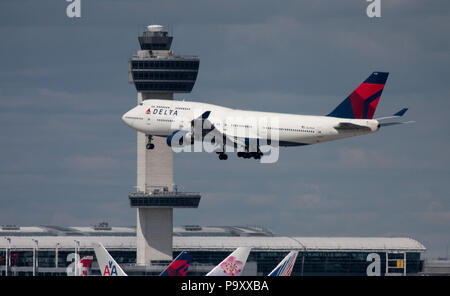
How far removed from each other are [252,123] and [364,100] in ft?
42.9

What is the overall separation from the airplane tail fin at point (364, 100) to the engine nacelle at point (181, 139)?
53.0 ft

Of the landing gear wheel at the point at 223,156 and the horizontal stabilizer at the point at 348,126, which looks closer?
the horizontal stabilizer at the point at 348,126

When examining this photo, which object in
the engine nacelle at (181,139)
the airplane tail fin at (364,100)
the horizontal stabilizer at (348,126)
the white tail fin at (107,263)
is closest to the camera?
the white tail fin at (107,263)

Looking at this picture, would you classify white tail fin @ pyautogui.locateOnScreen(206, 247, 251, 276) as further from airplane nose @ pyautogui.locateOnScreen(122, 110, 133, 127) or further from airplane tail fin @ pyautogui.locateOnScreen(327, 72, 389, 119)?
airplane nose @ pyautogui.locateOnScreen(122, 110, 133, 127)

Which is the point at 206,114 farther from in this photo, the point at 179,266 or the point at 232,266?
the point at 232,266

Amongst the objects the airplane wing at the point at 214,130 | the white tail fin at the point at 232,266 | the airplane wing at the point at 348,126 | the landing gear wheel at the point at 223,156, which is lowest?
the white tail fin at the point at 232,266

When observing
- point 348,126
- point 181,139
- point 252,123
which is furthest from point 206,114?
point 348,126

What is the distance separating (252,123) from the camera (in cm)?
12219

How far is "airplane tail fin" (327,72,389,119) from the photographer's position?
118 metres

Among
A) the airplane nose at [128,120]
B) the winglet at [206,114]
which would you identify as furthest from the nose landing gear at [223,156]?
the airplane nose at [128,120]

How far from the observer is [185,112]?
126m

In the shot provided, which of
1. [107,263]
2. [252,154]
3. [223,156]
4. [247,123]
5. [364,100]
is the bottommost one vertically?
[107,263]

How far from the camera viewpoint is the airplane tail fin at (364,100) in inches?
4632

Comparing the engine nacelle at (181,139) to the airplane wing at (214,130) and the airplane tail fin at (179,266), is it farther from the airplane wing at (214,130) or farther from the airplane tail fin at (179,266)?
the airplane tail fin at (179,266)
